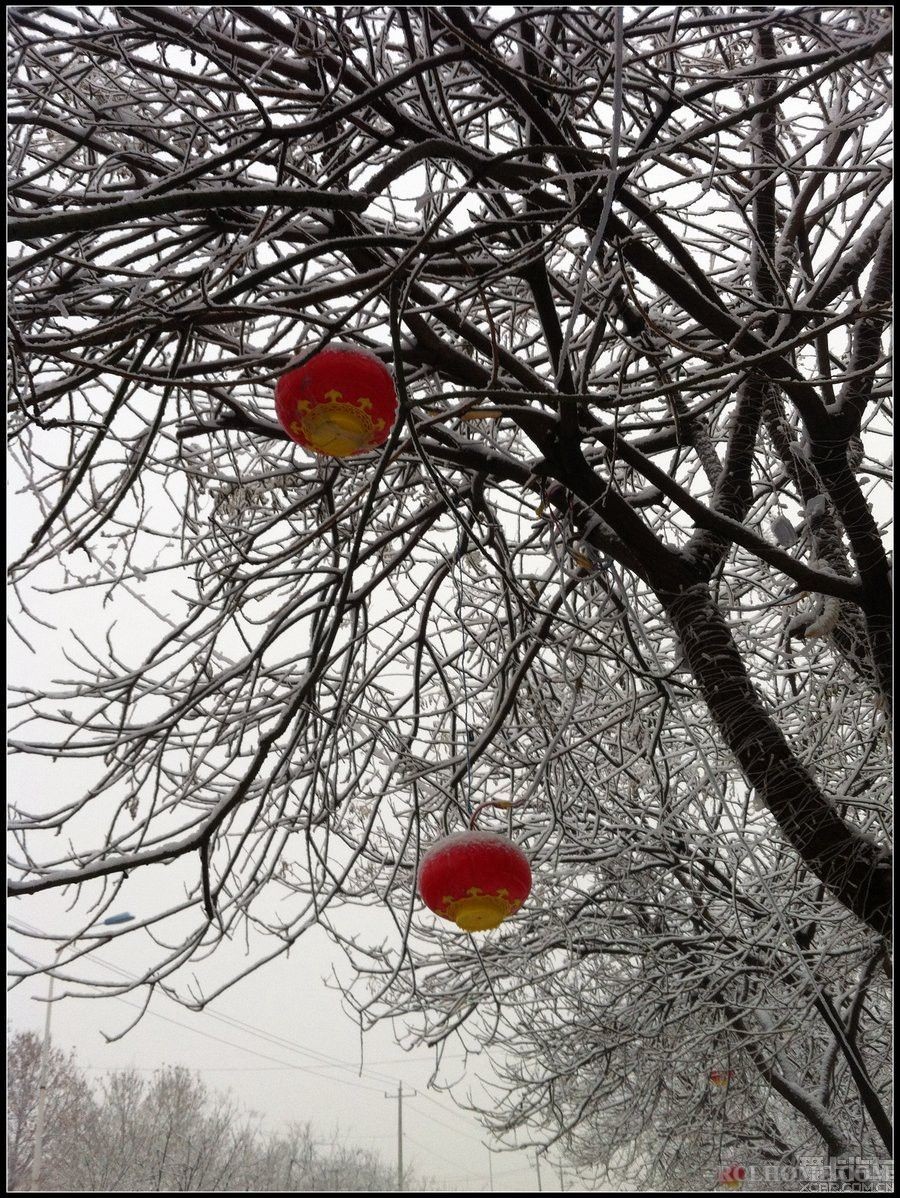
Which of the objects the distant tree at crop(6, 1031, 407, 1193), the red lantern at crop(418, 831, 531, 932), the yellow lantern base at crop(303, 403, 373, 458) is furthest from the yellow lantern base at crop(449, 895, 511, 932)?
the distant tree at crop(6, 1031, 407, 1193)

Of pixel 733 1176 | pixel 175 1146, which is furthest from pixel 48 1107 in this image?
pixel 733 1176

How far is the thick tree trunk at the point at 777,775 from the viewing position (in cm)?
199

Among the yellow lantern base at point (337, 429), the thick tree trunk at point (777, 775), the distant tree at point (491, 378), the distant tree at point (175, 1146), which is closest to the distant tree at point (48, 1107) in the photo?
the distant tree at point (175, 1146)

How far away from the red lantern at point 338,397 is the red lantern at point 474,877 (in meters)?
0.64

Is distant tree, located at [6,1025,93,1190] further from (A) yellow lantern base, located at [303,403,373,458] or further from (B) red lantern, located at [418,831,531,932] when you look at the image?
(A) yellow lantern base, located at [303,403,373,458]

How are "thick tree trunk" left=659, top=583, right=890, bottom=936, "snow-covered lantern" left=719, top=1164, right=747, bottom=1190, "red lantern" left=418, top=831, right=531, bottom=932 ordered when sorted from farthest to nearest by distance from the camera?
"snow-covered lantern" left=719, top=1164, right=747, bottom=1190 < "thick tree trunk" left=659, top=583, right=890, bottom=936 < "red lantern" left=418, top=831, right=531, bottom=932

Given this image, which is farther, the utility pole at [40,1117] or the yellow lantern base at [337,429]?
the utility pole at [40,1117]

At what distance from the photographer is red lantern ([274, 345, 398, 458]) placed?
1292mm

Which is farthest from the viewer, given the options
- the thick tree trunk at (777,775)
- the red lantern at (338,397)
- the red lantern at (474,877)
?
the thick tree trunk at (777,775)

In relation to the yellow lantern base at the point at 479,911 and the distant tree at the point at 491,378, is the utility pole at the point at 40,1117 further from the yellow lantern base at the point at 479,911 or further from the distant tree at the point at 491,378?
the yellow lantern base at the point at 479,911

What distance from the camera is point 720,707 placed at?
82.1 inches

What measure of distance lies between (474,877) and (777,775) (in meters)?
0.80

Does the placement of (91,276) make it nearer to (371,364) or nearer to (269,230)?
(269,230)

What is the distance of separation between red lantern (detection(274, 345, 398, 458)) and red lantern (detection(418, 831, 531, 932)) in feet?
2.10
